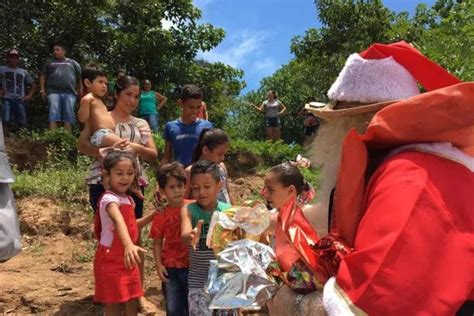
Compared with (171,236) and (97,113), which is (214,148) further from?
(97,113)

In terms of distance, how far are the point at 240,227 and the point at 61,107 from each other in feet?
21.7

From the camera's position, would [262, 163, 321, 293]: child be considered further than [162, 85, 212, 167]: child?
No

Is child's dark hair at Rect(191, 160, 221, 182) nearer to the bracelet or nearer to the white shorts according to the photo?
the white shorts

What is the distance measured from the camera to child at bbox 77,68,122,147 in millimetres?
3947

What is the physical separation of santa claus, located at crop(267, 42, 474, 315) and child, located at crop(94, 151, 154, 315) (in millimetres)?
1979

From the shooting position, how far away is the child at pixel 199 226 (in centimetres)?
340

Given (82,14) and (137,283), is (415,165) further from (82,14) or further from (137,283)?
(82,14)

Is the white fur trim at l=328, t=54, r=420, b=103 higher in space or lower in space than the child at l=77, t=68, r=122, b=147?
lower

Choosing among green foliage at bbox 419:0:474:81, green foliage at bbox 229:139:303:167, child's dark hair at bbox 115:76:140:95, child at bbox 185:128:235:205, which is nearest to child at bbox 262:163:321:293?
child at bbox 185:128:235:205

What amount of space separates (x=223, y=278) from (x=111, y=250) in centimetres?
182

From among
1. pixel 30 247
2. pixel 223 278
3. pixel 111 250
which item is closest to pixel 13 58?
pixel 30 247

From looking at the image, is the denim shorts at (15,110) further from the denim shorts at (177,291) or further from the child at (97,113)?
the denim shorts at (177,291)

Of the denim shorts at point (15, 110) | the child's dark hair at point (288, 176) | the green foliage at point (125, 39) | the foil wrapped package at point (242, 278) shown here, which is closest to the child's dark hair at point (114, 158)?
the child's dark hair at point (288, 176)

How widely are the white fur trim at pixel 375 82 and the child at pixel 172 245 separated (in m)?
2.12
